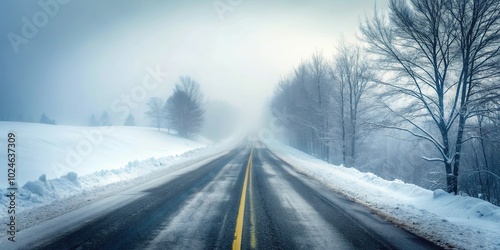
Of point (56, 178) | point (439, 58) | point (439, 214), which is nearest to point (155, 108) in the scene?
point (56, 178)

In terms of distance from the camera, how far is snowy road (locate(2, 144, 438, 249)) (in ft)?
13.8

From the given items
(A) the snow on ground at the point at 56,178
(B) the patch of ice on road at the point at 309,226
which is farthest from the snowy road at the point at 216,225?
(A) the snow on ground at the point at 56,178

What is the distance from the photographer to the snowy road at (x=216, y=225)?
13.8ft

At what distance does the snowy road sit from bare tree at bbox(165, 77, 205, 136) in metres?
48.3

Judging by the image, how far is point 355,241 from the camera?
14.7 feet

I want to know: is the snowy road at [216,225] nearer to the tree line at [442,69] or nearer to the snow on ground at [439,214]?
the snow on ground at [439,214]

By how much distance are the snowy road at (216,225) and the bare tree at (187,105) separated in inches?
1900

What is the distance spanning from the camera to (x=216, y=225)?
5.16m

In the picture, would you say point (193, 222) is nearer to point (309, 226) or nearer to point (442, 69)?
point (309, 226)

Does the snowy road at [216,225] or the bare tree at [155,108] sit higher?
the bare tree at [155,108]

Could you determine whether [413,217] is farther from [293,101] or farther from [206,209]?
[293,101]

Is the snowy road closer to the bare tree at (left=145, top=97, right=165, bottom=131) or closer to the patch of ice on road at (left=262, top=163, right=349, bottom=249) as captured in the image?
the patch of ice on road at (left=262, top=163, right=349, bottom=249)

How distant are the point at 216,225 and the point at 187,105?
171ft

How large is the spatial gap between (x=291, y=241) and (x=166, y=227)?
8.11 ft
